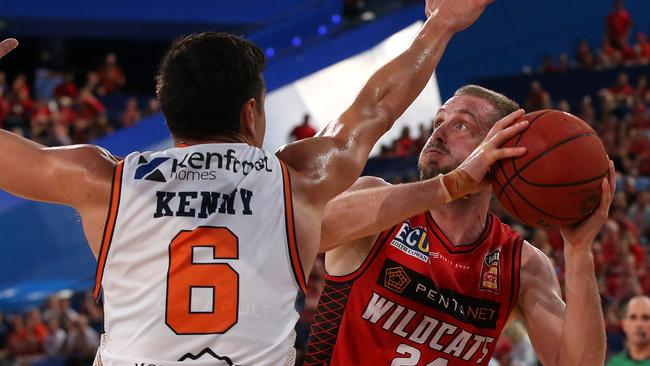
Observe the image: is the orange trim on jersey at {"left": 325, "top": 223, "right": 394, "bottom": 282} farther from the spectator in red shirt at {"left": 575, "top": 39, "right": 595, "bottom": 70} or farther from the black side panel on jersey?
the spectator in red shirt at {"left": 575, "top": 39, "right": 595, "bottom": 70}

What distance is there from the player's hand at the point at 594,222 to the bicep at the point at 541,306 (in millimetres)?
589

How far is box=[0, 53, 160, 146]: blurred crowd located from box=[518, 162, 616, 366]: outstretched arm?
12742mm

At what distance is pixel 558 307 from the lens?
13.7ft

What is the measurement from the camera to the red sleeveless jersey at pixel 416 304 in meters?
4.00

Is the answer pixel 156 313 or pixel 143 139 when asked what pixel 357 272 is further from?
pixel 143 139

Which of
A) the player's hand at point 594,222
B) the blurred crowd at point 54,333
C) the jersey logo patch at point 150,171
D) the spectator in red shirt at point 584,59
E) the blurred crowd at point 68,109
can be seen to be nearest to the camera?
the jersey logo patch at point 150,171

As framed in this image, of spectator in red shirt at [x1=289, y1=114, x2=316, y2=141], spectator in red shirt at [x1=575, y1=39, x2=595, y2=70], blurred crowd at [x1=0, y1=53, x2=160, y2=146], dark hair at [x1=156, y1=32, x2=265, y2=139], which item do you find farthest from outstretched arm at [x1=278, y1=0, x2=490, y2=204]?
spectator in red shirt at [x1=575, y1=39, x2=595, y2=70]

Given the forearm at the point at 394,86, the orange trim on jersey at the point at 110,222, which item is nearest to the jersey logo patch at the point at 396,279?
the forearm at the point at 394,86

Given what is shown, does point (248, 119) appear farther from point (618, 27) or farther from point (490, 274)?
point (618, 27)

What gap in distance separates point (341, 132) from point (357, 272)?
3.85 feet

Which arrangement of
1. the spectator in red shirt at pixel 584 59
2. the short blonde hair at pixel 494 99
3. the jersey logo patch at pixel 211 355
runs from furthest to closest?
Result: the spectator in red shirt at pixel 584 59 < the short blonde hair at pixel 494 99 < the jersey logo patch at pixel 211 355

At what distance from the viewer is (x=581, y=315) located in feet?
12.5

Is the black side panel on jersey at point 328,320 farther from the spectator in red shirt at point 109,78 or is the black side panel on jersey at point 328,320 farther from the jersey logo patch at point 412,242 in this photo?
the spectator in red shirt at point 109,78

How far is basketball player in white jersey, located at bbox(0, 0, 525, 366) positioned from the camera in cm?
268
